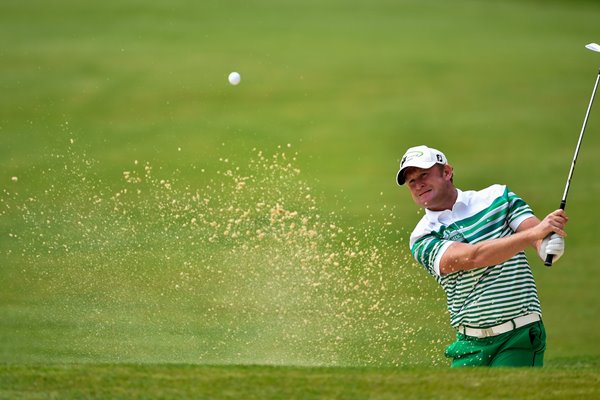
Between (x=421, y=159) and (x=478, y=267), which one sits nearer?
(x=478, y=267)

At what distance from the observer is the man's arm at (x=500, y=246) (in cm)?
421

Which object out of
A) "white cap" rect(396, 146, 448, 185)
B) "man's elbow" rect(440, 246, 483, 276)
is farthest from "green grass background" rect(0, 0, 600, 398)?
"white cap" rect(396, 146, 448, 185)

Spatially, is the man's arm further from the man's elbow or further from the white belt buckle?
the white belt buckle

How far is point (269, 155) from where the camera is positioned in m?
8.78

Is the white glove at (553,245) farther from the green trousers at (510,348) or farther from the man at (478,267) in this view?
the green trousers at (510,348)

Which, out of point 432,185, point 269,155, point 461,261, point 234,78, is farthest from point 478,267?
point 234,78

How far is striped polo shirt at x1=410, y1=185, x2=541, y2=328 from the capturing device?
14.7 feet

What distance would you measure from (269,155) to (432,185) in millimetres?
4225

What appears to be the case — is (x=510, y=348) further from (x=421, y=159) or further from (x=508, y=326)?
(x=421, y=159)

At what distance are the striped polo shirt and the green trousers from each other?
6cm

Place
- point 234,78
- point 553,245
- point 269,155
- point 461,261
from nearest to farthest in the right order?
point 553,245
point 461,261
point 269,155
point 234,78

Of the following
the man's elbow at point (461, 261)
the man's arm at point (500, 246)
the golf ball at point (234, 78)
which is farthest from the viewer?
the golf ball at point (234, 78)

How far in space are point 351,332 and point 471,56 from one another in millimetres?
5871

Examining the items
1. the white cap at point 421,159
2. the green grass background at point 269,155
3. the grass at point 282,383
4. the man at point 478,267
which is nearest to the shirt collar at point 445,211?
the man at point 478,267
